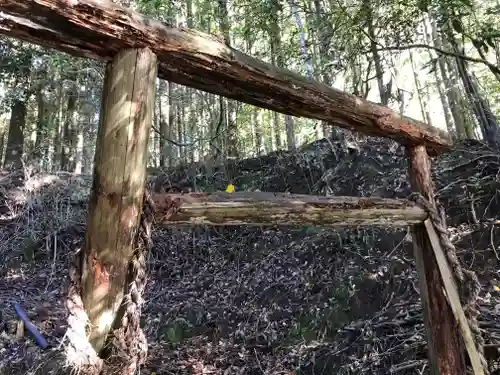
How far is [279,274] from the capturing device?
6.30 m

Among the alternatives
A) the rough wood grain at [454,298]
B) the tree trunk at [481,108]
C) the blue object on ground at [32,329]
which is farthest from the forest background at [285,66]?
the blue object on ground at [32,329]

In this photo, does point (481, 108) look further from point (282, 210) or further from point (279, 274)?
point (282, 210)

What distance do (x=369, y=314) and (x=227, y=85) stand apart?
359 cm

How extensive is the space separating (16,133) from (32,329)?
26.1ft

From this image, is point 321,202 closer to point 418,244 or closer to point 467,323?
point 418,244

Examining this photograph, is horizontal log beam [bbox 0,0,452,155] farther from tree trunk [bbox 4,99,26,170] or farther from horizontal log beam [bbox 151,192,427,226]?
tree trunk [bbox 4,99,26,170]

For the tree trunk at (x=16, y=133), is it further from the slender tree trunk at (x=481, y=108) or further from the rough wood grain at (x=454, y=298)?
the rough wood grain at (x=454, y=298)

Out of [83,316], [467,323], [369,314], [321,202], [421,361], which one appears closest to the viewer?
[83,316]

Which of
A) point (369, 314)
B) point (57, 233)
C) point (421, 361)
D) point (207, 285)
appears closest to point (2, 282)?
point (57, 233)

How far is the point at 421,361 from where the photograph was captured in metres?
3.25

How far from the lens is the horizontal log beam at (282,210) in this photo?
165cm

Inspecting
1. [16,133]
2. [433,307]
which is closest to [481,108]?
[433,307]

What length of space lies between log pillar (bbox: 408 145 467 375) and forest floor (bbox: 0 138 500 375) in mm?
765

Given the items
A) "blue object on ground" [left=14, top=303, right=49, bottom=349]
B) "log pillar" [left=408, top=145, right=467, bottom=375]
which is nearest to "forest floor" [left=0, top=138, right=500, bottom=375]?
"blue object on ground" [left=14, top=303, right=49, bottom=349]
